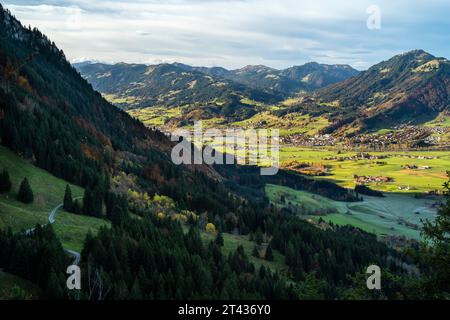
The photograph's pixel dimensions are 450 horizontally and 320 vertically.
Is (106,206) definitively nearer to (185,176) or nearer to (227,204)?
(227,204)

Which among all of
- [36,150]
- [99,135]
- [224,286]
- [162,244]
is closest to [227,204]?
[99,135]

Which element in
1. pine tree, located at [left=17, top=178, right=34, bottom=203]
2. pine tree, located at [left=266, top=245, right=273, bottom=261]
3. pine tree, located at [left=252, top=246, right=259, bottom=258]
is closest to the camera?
pine tree, located at [left=17, top=178, right=34, bottom=203]

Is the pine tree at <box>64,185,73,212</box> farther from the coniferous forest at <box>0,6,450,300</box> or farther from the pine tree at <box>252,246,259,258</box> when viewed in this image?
the pine tree at <box>252,246,259,258</box>

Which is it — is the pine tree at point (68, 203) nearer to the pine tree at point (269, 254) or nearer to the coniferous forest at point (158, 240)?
the coniferous forest at point (158, 240)

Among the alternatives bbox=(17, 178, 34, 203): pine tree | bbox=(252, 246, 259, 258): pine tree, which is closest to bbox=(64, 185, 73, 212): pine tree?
bbox=(17, 178, 34, 203): pine tree

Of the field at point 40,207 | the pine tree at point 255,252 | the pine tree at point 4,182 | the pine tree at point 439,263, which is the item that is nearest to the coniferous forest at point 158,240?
the pine tree at point 439,263

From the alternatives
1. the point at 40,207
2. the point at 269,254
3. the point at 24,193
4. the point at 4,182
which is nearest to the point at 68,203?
the point at 40,207

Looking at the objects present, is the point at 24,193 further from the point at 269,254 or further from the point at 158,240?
the point at 269,254

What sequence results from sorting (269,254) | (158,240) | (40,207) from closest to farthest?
1. (158,240)
2. (40,207)
3. (269,254)
